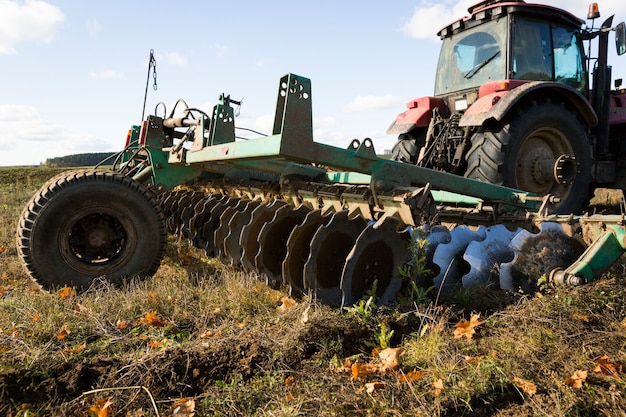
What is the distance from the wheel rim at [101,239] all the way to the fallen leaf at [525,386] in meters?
2.75

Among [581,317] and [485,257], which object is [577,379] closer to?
[581,317]

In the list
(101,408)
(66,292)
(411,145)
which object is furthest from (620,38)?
(101,408)

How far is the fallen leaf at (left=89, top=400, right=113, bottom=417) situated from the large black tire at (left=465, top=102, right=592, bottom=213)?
156 inches

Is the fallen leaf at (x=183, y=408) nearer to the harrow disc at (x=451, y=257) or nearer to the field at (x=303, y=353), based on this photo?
the field at (x=303, y=353)

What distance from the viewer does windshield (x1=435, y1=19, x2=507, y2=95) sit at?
5.55 m

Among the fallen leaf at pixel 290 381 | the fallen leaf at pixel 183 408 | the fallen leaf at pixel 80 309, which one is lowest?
the fallen leaf at pixel 183 408

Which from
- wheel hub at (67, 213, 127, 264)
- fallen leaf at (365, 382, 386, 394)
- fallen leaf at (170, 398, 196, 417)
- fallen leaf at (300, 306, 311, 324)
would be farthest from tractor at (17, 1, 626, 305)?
fallen leaf at (170, 398, 196, 417)

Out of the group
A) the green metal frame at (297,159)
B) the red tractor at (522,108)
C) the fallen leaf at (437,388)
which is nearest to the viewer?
the fallen leaf at (437,388)

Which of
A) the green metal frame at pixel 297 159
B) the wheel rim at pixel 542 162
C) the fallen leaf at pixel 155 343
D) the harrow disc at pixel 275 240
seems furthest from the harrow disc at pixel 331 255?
the wheel rim at pixel 542 162

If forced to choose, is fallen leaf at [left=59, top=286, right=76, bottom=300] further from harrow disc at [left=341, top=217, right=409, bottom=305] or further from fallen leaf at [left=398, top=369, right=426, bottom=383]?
fallen leaf at [left=398, top=369, right=426, bottom=383]

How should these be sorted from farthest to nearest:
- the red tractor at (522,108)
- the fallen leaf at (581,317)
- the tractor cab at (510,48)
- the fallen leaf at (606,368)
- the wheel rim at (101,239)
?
the tractor cab at (510,48) < the red tractor at (522,108) < the wheel rim at (101,239) < the fallen leaf at (581,317) < the fallen leaf at (606,368)

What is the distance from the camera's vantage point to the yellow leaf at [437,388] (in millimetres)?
2018

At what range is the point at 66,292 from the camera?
10.9 feet

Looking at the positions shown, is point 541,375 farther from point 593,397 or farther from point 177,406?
point 177,406
